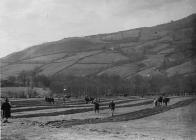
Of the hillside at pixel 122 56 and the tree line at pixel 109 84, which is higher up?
the hillside at pixel 122 56

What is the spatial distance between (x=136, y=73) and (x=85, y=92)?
22.9 m

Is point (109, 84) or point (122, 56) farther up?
point (122, 56)

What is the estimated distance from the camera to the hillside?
125 metres

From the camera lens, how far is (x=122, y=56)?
143 meters

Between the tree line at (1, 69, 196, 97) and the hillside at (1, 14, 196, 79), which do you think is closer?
the tree line at (1, 69, 196, 97)

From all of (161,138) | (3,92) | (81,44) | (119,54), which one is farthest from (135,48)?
(161,138)

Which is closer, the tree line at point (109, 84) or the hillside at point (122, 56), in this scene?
the tree line at point (109, 84)

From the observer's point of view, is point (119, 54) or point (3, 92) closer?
point (3, 92)

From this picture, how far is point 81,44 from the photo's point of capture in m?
181

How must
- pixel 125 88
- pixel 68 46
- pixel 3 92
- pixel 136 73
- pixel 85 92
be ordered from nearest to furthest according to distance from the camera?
pixel 3 92 < pixel 85 92 < pixel 125 88 < pixel 136 73 < pixel 68 46

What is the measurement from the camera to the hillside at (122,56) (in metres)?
125

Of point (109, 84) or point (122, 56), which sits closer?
point (109, 84)

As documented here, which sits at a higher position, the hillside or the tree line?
the hillside

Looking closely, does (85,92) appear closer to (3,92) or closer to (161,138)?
(3,92)
